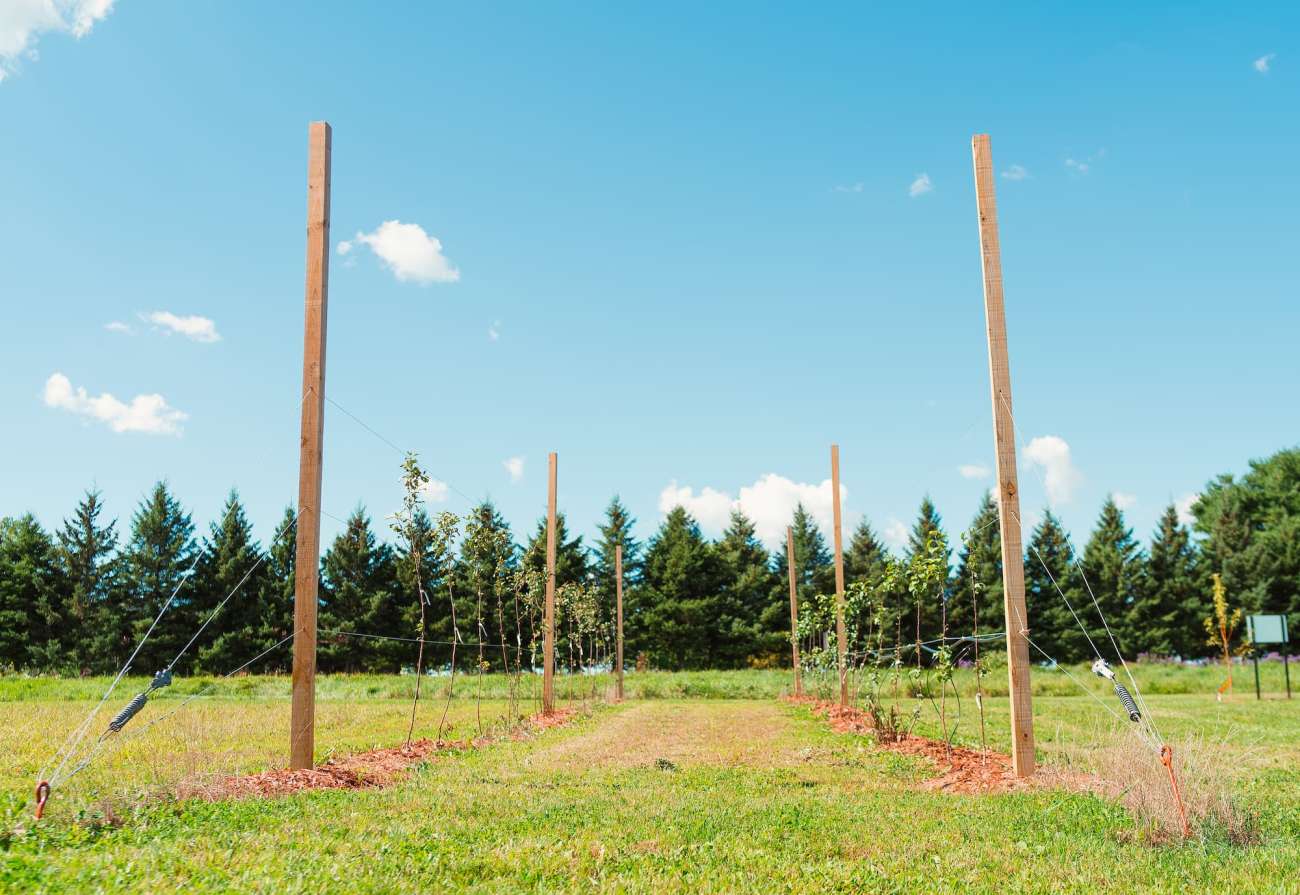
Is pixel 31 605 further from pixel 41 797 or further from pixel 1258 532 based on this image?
pixel 1258 532

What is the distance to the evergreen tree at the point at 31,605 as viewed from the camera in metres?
38.2

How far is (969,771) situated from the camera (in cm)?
929

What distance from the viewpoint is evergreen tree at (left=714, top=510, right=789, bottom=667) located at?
4681 centimetres

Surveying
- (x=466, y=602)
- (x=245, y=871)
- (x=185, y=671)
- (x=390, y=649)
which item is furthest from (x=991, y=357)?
(x=185, y=671)

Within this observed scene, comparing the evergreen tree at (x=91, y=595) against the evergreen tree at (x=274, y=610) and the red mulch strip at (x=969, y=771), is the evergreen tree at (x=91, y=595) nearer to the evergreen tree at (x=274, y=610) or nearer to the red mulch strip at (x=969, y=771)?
the evergreen tree at (x=274, y=610)

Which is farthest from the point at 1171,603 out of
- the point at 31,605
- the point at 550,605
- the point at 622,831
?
the point at 31,605

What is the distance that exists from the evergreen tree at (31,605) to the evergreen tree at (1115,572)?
152 feet

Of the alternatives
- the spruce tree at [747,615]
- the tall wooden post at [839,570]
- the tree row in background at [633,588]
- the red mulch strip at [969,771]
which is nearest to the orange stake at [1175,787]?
the red mulch strip at [969,771]

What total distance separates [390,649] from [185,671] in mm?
8519

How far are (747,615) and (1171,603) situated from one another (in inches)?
810

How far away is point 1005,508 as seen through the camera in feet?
30.7

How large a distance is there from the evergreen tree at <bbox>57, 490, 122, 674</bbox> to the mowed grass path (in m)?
33.7

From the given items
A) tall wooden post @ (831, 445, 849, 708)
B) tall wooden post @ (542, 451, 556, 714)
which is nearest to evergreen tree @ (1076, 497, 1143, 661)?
tall wooden post @ (831, 445, 849, 708)

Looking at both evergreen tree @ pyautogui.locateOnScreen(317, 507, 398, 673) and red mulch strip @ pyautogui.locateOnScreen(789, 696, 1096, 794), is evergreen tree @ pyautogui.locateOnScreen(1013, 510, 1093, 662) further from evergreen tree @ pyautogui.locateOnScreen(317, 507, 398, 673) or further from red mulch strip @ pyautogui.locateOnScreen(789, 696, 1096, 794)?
red mulch strip @ pyautogui.locateOnScreen(789, 696, 1096, 794)
